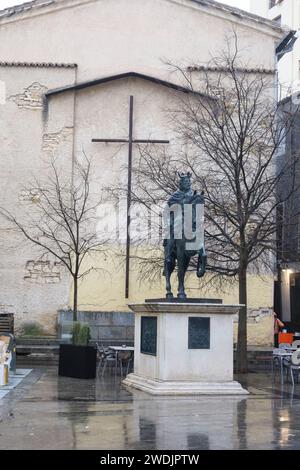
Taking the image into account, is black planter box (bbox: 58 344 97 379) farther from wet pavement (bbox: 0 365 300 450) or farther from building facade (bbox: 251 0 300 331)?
building facade (bbox: 251 0 300 331)

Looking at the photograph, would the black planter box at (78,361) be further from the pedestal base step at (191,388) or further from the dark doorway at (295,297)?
the dark doorway at (295,297)

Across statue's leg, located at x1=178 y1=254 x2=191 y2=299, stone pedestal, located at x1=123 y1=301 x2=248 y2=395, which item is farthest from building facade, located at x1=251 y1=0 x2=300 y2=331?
stone pedestal, located at x1=123 y1=301 x2=248 y2=395

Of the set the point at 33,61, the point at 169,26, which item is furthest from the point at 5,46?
the point at 169,26

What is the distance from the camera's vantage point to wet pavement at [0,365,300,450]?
27.4 feet

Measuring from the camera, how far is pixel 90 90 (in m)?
24.8

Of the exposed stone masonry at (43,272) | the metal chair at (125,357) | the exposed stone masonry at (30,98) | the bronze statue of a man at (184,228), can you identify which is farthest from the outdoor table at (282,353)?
the exposed stone masonry at (30,98)

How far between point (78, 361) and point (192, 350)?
4354mm

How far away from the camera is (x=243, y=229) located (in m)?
18.2

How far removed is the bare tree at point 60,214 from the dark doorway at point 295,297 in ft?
34.3

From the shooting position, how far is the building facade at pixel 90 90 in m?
24.1

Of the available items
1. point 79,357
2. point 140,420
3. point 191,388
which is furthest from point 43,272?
point 140,420

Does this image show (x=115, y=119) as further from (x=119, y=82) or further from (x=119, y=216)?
(x=119, y=216)

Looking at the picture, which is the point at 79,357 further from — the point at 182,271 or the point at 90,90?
the point at 90,90
